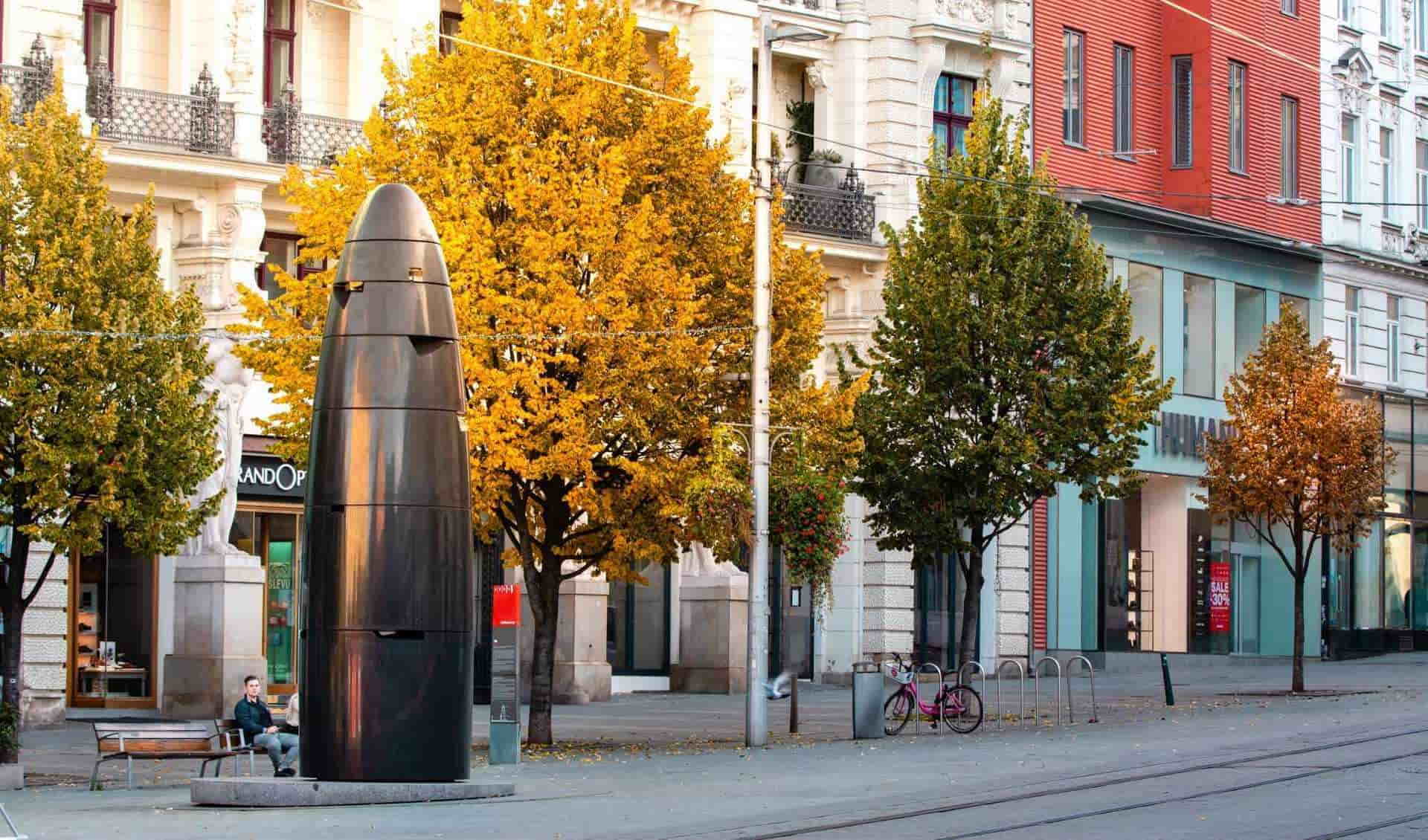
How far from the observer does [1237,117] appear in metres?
52.9

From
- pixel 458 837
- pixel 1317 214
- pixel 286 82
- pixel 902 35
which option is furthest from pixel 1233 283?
pixel 458 837

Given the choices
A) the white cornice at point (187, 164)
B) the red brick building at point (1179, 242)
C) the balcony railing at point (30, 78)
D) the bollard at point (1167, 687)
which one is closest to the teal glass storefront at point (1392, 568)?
the red brick building at point (1179, 242)

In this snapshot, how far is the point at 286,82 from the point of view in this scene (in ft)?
120

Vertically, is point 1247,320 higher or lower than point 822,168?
lower

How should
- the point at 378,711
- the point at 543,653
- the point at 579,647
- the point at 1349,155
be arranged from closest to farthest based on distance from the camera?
the point at 378,711
the point at 543,653
the point at 579,647
the point at 1349,155

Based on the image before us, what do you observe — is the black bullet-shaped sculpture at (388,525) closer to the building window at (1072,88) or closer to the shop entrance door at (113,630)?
the shop entrance door at (113,630)

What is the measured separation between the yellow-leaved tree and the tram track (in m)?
7.33

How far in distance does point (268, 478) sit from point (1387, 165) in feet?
109

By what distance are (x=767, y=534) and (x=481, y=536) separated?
3.81 m

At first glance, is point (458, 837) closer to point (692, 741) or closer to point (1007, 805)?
point (1007, 805)

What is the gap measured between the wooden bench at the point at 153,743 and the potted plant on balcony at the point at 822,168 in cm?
2184

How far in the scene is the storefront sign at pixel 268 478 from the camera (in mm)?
36094

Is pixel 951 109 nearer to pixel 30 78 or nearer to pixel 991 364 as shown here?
pixel 991 364


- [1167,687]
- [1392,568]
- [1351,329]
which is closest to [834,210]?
[1167,687]
